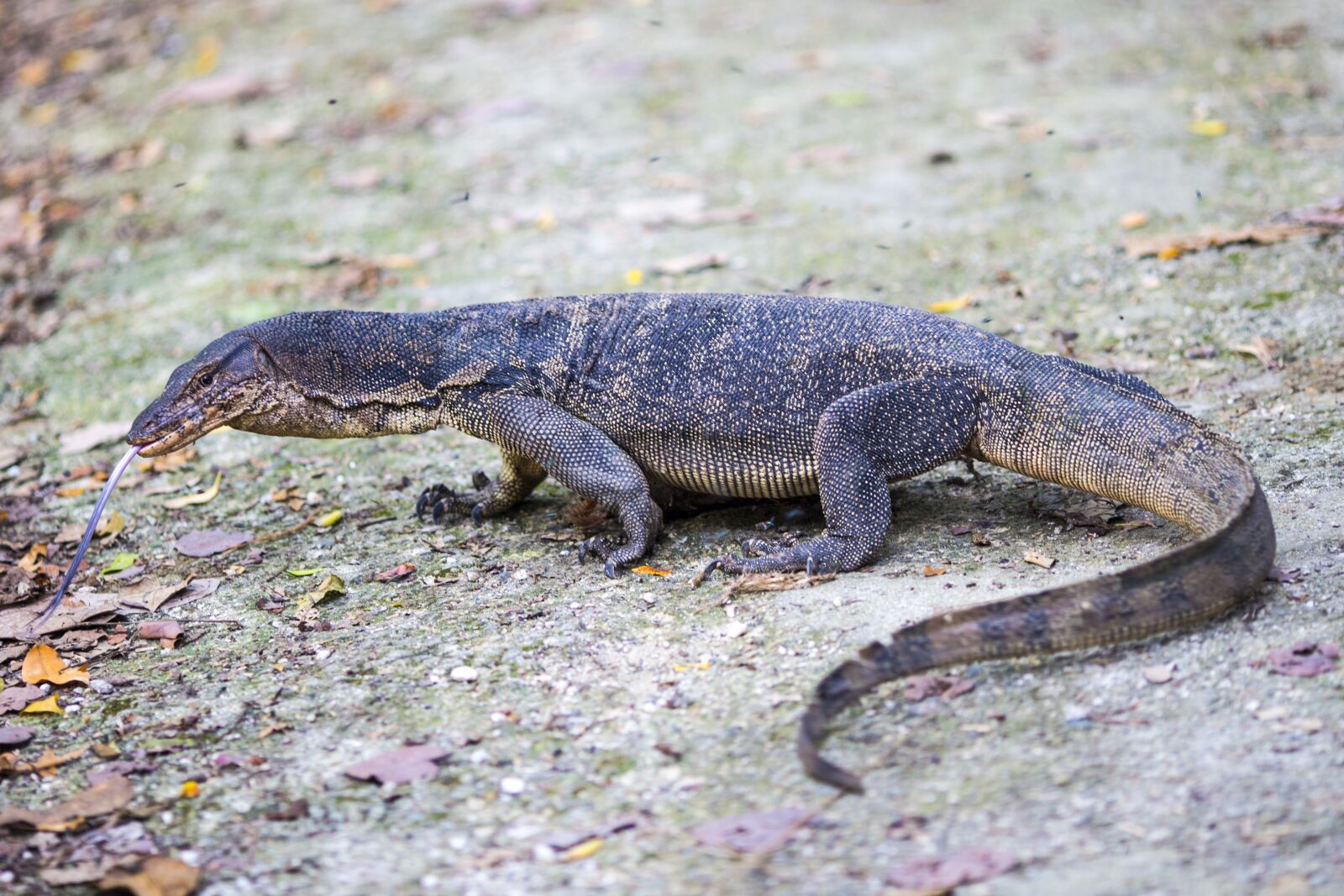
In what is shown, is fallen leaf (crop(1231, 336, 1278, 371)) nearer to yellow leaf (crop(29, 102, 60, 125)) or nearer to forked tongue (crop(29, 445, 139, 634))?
forked tongue (crop(29, 445, 139, 634))

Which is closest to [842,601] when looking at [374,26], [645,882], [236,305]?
[645,882]

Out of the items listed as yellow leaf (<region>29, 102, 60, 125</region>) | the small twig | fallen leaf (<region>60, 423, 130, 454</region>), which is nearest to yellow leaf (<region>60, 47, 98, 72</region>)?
yellow leaf (<region>29, 102, 60, 125</region>)

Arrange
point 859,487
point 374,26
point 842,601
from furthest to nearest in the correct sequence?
point 374,26 < point 859,487 < point 842,601

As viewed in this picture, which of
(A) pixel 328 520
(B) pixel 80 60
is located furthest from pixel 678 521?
(B) pixel 80 60

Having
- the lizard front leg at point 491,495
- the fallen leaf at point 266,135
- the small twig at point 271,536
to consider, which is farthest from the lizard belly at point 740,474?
the fallen leaf at point 266,135

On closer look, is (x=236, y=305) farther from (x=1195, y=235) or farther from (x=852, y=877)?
(x=852, y=877)

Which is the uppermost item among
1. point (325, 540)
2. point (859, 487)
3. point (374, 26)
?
point (374, 26)

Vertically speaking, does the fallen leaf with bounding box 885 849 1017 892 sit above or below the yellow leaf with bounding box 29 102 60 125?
below
